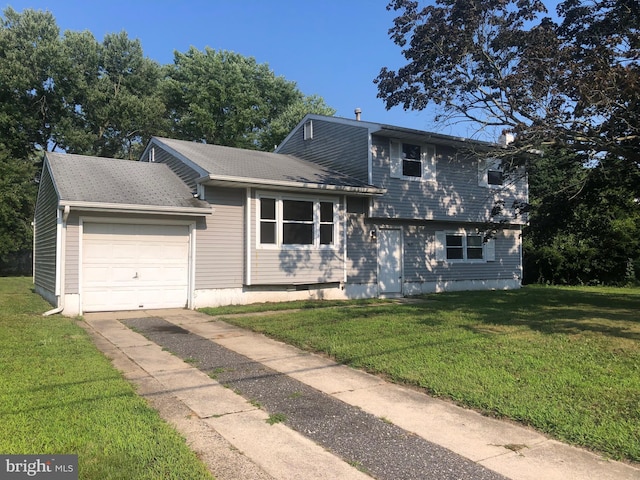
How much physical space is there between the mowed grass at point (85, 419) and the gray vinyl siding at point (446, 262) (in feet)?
37.6

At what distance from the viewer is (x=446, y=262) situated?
17.4 m

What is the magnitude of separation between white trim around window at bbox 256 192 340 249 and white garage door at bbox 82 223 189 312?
6.89 feet

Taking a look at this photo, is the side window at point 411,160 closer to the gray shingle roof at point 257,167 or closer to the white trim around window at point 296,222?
the gray shingle roof at point 257,167

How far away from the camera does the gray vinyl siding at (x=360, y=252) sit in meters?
15.0

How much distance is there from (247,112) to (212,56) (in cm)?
679

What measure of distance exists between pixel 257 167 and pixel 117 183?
3957mm

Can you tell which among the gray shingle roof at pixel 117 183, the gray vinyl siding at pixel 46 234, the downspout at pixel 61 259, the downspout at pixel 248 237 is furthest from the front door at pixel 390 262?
the gray vinyl siding at pixel 46 234

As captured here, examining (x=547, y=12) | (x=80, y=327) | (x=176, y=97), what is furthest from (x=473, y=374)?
(x=176, y=97)

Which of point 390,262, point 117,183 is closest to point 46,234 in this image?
point 117,183

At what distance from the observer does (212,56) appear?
38500 millimetres

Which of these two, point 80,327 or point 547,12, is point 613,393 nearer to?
point 80,327

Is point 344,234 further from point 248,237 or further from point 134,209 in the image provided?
point 134,209

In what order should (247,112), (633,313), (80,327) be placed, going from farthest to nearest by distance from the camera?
1. (247,112)
2. (633,313)
3. (80,327)

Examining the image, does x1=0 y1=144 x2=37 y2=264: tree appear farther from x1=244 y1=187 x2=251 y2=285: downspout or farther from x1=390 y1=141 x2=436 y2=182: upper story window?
x1=390 y1=141 x2=436 y2=182: upper story window
